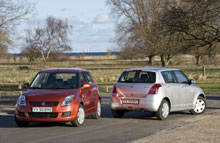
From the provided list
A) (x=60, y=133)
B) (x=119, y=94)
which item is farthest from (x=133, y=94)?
(x=60, y=133)

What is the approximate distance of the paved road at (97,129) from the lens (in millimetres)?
10500

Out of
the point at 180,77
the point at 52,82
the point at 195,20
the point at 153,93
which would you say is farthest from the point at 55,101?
the point at 195,20

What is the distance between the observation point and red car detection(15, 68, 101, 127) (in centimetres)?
1218

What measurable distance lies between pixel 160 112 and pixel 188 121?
891 millimetres

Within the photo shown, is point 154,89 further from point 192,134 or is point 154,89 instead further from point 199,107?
point 192,134


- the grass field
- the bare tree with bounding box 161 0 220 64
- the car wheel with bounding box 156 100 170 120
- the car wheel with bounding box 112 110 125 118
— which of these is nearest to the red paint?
the car wheel with bounding box 112 110 125 118

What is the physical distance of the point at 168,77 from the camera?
15.0 meters

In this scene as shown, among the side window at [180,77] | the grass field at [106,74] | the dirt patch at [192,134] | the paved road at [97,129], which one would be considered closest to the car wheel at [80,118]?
the paved road at [97,129]

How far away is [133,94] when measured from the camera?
14.1 metres

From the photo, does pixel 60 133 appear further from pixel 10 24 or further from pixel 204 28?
pixel 204 28

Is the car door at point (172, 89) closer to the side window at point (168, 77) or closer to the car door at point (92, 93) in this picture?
the side window at point (168, 77)

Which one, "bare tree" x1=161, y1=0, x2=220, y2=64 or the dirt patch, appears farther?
"bare tree" x1=161, y1=0, x2=220, y2=64

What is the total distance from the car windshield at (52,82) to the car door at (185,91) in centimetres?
390

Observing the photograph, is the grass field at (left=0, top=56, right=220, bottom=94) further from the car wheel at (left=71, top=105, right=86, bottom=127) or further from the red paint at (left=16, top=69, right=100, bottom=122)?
the car wheel at (left=71, top=105, right=86, bottom=127)
